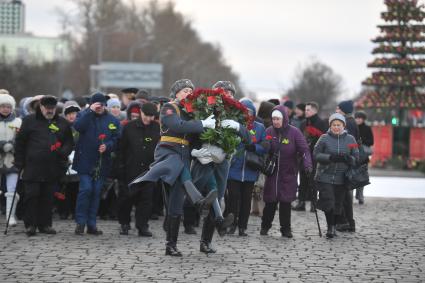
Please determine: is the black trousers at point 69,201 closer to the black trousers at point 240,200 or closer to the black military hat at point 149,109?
the black military hat at point 149,109

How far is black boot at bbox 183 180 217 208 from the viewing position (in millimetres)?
11430

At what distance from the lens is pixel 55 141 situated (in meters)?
13.8

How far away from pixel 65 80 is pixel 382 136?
179 feet

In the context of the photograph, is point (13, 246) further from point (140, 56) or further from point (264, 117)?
point (140, 56)

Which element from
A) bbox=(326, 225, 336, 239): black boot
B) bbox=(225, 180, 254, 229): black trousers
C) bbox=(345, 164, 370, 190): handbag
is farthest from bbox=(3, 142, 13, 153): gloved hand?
bbox=(345, 164, 370, 190): handbag

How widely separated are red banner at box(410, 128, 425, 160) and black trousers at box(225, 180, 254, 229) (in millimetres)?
22529

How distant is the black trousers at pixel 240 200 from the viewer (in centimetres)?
1417

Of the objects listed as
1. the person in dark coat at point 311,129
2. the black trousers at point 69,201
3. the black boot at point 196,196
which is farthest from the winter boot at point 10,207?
the person in dark coat at point 311,129

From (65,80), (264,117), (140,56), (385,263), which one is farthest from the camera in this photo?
(140,56)

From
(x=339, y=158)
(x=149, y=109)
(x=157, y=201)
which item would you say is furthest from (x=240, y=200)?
(x=157, y=201)

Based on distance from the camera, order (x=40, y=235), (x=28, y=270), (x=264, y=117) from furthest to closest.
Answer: (x=264, y=117)
(x=40, y=235)
(x=28, y=270)

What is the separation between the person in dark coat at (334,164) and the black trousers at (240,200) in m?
0.94

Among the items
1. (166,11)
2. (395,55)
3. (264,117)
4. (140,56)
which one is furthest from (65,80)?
(264,117)

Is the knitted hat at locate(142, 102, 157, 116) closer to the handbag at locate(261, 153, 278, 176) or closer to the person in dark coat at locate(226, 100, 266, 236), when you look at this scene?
the person in dark coat at locate(226, 100, 266, 236)
